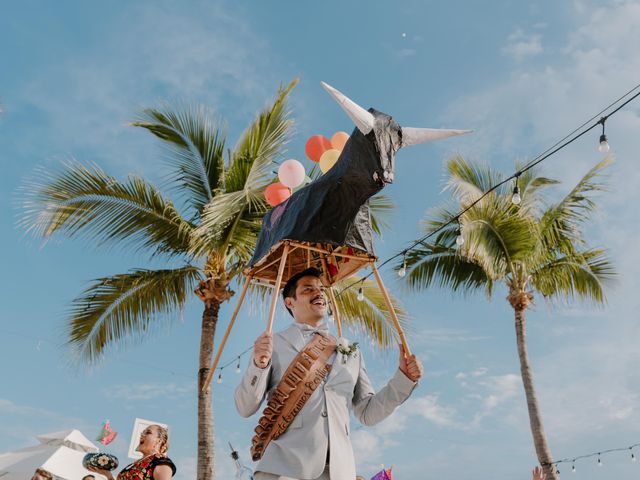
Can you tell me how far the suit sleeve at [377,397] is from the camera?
11.2ft

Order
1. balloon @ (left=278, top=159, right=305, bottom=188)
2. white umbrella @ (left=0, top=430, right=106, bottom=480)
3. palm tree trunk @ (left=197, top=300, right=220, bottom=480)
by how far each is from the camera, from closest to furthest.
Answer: balloon @ (left=278, top=159, right=305, bottom=188)
palm tree trunk @ (left=197, top=300, right=220, bottom=480)
white umbrella @ (left=0, top=430, right=106, bottom=480)

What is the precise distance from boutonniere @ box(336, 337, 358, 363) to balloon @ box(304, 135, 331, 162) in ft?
6.84

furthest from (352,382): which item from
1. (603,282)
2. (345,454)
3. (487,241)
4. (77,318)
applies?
(603,282)

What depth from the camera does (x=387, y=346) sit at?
1145 centimetres

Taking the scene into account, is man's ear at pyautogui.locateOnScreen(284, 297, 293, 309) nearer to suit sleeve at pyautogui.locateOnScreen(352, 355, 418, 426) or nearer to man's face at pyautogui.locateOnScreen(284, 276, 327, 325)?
man's face at pyautogui.locateOnScreen(284, 276, 327, 325)

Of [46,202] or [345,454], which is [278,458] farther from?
[46,202]

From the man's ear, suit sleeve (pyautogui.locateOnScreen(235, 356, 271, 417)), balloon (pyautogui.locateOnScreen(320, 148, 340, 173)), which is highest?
balloon (pyautogui.locateOnScreen(320, 148, 340, 173))

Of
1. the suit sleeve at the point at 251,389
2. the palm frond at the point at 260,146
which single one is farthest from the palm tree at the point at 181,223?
the suit sleeve at the point at 251,389

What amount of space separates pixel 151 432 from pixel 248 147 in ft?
22.0

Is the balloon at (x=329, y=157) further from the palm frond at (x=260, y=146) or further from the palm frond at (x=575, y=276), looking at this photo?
the palm frond at (x=575, y=276)

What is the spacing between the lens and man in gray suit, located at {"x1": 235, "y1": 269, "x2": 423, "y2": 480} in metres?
3.12

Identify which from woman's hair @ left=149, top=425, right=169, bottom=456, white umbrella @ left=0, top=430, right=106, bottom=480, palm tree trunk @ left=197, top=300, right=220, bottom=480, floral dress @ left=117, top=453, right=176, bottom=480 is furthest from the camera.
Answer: white umbrella @ left=0, top=430, right=106, bottom=480

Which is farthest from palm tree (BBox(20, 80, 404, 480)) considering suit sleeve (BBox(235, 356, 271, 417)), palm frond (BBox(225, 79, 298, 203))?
suit sleeve (BBox(235, 356, 271, 417))

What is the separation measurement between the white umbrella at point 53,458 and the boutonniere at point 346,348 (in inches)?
417
